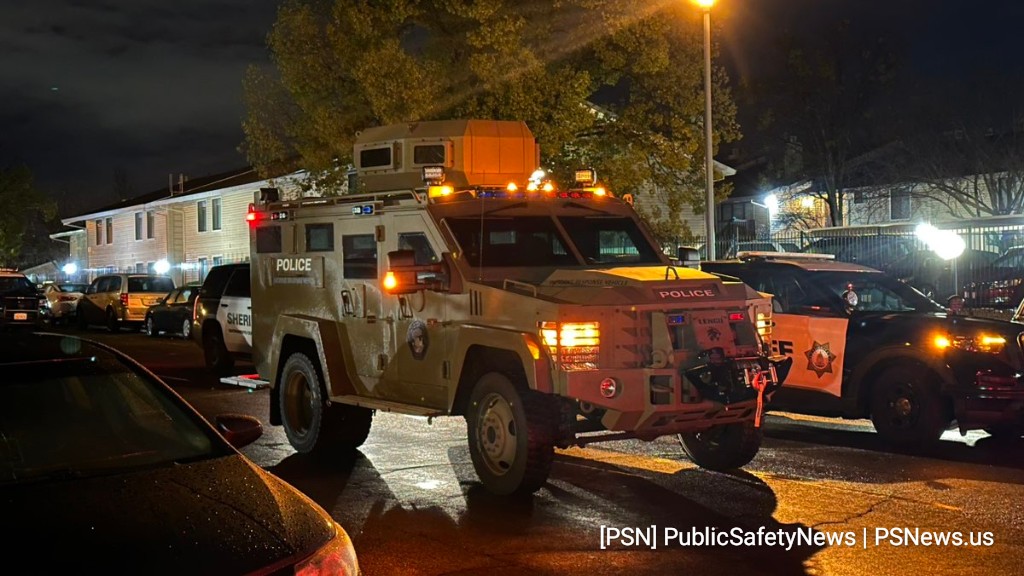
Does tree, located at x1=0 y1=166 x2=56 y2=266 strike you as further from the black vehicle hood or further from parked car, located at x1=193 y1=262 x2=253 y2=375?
the black vehicle hood

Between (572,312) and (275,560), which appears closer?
(275,560)

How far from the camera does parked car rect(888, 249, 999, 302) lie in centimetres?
2008

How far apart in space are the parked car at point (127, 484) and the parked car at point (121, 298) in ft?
86.1

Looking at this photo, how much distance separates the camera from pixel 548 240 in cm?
923

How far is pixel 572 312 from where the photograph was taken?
7523 mm

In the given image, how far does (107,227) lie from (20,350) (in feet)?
181

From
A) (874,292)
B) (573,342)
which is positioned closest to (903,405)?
(874,292)

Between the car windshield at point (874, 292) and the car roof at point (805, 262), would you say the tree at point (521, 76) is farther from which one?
the car windshield at point (874, 292)

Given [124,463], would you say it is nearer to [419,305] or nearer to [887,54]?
[419,305]

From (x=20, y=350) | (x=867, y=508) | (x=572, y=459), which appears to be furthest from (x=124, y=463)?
(x=572, y=459)

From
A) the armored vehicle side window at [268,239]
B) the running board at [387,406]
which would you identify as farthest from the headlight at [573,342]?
the armored vehicle side window at [268,239]

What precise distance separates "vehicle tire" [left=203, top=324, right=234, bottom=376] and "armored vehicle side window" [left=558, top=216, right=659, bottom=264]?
10062 millimetres

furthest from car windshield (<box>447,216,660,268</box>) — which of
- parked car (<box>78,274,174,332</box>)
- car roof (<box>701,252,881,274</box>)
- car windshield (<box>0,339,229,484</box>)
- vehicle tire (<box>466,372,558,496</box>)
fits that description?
parked car (<box>78,274,174,332</box>)

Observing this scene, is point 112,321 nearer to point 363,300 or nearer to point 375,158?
point 375,158
